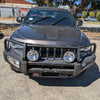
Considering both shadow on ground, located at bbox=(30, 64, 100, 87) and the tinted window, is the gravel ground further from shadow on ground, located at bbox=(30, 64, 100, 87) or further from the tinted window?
the tinted window

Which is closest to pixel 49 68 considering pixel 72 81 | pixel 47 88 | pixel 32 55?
pixel 32 55

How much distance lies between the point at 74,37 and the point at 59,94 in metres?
1.32

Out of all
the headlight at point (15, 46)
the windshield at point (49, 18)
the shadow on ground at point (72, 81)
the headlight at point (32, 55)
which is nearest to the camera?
the headlight at point (32, 55)

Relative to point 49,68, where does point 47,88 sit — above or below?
below

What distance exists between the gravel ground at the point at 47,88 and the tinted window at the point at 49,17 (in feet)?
5.38

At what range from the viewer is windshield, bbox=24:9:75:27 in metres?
3.72

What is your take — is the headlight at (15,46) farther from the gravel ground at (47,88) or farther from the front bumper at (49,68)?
the gravel ground at (47,88)

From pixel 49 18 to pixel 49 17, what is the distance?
0.06 metres

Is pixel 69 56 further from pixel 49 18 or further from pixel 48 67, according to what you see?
pixel 49 18

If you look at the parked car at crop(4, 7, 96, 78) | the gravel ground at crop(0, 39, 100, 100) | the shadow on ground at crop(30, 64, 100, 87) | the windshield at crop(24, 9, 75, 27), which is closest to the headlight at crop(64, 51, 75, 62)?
the parked car at crop(4, 7, 96, 78)

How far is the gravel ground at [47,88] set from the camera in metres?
2.70

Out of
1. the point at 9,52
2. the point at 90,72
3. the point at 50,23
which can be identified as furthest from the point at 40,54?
the point at 90,72

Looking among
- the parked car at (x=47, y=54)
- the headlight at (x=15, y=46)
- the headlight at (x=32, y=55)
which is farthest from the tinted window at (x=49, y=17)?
the headlight at (x=32, y=55)

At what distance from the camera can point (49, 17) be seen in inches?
153
